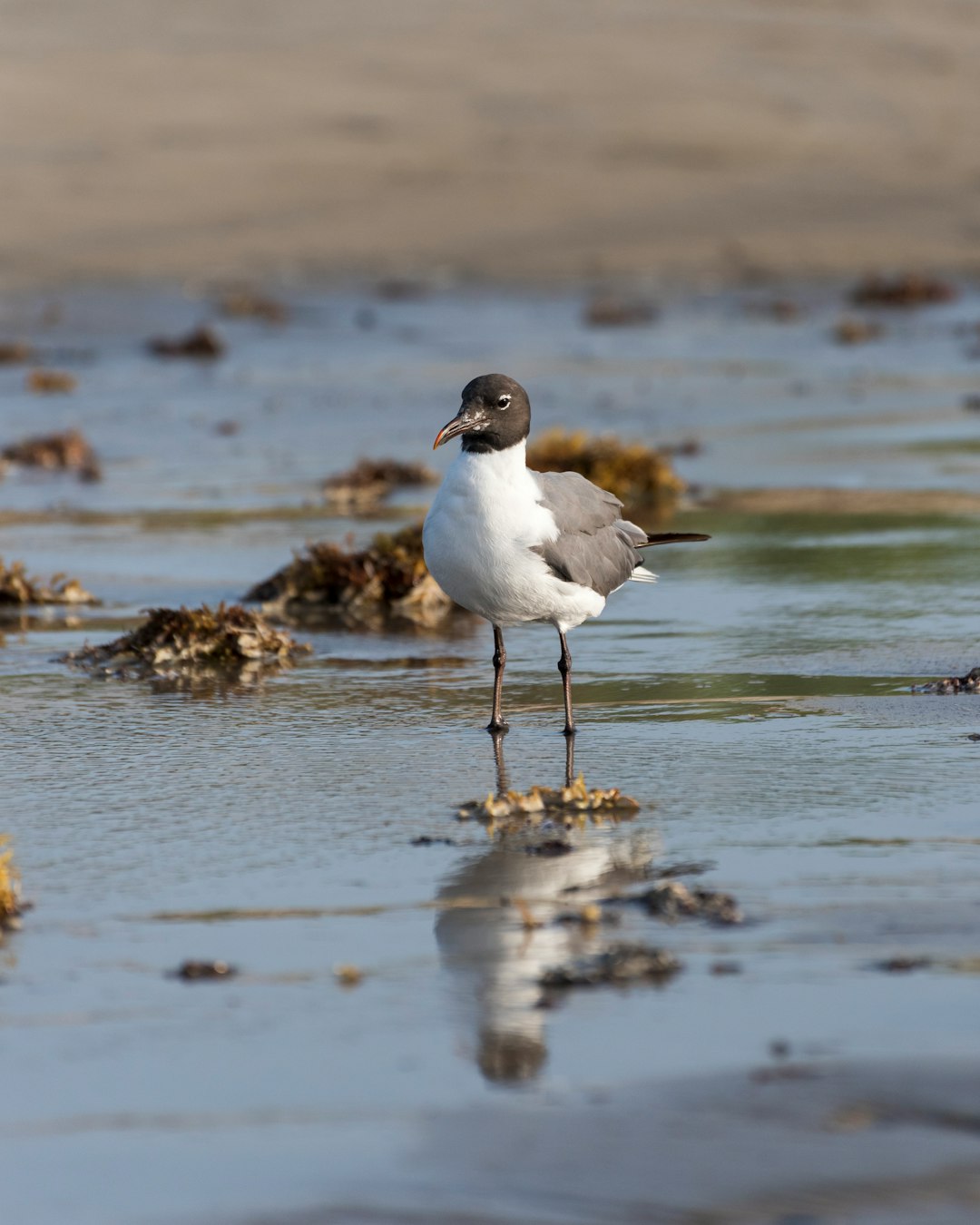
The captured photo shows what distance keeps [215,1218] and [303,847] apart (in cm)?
206

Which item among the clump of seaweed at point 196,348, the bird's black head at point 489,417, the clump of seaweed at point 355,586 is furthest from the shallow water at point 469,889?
the clump of seaweed at point 196,348

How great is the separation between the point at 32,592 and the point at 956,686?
4.53 metres

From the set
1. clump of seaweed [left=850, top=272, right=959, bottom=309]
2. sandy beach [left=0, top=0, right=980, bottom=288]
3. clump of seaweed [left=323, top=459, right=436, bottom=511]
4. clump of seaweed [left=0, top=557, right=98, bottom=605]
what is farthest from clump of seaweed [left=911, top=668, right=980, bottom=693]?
sandy beach [left=0, top=0, right=980, bottom=288]

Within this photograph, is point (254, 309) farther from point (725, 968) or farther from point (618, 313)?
point (725, 968)

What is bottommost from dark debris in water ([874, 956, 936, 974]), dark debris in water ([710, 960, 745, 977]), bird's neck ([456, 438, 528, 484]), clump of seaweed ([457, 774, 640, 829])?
dark debris in water ([710, 960, 745, 977])

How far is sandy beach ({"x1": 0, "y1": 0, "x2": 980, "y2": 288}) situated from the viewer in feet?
101

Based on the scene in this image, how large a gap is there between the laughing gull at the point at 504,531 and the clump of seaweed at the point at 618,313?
18.1 m

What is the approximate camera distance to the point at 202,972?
4.38 meters

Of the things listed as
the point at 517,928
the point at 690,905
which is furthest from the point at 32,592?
the point at 690,905

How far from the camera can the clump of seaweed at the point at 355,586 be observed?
9.38 meters

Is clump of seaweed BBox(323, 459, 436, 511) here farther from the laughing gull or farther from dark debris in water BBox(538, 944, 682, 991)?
dark debris in water BBox(538, 944, 682, 991)

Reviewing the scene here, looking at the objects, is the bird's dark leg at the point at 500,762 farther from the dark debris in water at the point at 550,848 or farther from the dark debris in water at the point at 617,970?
the dark debris in water at the point at 617,970

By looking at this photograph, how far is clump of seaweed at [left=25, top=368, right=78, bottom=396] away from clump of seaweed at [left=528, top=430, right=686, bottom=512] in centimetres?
738

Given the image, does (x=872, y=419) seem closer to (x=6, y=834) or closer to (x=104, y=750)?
(x=104, y=750)
